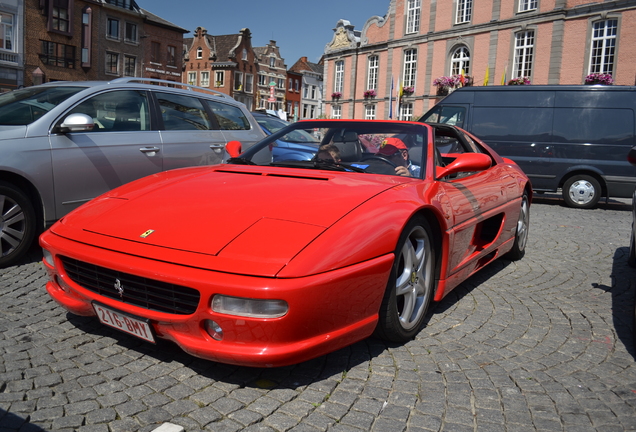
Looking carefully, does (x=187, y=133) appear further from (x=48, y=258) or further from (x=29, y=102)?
(x=48, y=258)

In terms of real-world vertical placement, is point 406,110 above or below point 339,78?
below

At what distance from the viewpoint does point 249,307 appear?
2277 millimetres

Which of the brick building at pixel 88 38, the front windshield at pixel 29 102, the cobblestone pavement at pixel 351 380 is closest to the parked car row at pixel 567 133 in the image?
the cobblestone pavement at pixel 351 380

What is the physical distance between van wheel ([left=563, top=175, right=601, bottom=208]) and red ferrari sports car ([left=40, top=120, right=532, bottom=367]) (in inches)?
323

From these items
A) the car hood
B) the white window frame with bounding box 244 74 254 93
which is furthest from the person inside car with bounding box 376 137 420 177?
the white window frame with bounding box 244 74 254 93

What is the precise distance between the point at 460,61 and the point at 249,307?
37.6m

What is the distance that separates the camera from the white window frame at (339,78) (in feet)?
154

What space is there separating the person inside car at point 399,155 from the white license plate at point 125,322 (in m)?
1.85

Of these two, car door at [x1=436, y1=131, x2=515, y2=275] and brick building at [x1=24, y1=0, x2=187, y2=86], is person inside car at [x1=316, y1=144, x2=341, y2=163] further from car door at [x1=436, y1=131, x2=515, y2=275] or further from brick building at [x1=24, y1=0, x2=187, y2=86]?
brick building at [x1=24, y1=0, x2=187, y2=86]

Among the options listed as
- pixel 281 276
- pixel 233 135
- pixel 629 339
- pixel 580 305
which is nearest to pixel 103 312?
pixel 281 276

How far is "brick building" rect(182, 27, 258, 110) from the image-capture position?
6906 cm

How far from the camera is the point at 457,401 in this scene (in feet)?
8.13

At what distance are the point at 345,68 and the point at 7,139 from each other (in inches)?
1727

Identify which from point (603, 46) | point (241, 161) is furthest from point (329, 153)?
point (603, 46)
